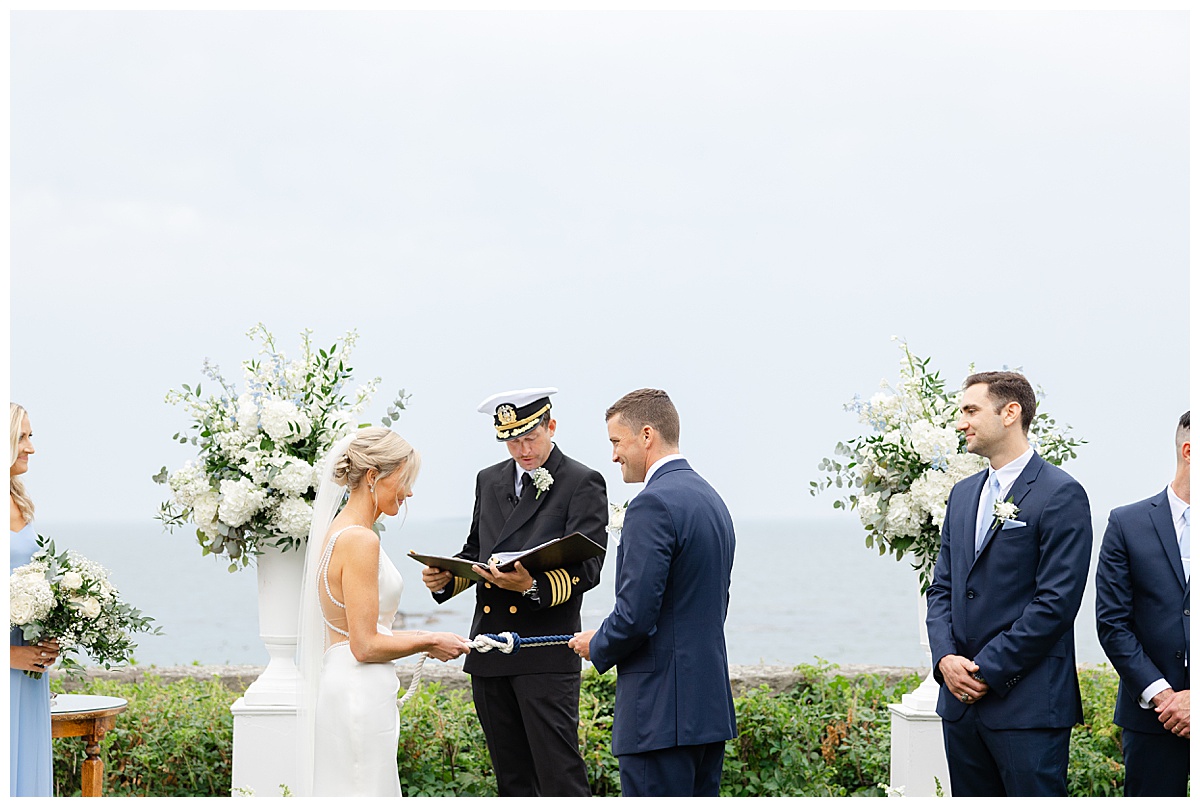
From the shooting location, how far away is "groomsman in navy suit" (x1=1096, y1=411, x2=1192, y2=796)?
4.14 meters

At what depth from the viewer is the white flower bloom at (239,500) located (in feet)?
16.9

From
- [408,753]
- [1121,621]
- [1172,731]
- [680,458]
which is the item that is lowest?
[408,753]

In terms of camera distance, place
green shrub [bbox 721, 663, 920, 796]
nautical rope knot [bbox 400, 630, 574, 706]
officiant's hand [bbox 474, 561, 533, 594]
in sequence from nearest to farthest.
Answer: nautical rope knot [bbox 400, 630, 574, 706] < officiant's hand [bbox 474, 561, 533, 594] < green shrub [bbox 721, 663, 920, 796]

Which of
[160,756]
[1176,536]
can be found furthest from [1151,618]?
[160,756]

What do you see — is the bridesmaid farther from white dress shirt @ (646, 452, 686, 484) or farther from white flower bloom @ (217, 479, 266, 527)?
white dress shirt @ (646, 452, 686, 484)

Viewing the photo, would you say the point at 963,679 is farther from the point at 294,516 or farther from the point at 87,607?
the point at 87,607

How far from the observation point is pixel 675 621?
13.0 feet

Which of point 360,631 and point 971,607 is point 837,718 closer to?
point 971,607

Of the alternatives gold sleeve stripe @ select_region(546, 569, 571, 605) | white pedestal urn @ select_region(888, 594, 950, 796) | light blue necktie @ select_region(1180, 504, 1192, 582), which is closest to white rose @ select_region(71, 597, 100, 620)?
gold sleeve stripe @ select_region(546, 569, 571, 605)

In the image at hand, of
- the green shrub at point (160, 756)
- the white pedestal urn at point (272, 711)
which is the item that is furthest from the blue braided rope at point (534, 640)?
the green shrub at point (160, 756)

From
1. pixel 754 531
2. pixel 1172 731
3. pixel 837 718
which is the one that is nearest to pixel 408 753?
pixel 837 718

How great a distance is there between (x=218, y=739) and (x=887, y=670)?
13.1 feet

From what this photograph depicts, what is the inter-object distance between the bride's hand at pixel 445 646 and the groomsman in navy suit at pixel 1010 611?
1.69 m

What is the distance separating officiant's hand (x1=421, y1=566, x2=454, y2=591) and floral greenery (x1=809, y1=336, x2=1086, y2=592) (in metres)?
1.66
